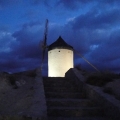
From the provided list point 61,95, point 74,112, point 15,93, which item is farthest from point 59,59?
point 74,112

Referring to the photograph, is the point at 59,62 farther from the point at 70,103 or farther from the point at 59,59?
the point at 70,103

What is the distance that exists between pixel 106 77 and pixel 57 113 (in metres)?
3.81

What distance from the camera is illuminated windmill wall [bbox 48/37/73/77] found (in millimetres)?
16984

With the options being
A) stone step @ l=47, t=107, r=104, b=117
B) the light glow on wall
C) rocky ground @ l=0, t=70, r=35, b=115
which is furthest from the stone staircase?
the light glow on wall

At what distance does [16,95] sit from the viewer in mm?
8633

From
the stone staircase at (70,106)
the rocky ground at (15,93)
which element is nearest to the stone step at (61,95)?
the stone staircase at (70,106)

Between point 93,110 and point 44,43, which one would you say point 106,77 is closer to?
point 93,110

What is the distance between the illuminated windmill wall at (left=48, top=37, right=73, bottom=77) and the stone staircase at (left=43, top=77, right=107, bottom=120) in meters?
7.75

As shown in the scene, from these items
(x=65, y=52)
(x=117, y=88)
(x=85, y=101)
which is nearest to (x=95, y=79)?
(x=117, y=88)

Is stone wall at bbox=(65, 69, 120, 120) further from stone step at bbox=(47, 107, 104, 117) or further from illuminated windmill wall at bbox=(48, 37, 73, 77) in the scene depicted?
illuminated windmill wall at bbox=(48, 37, 73, 77)

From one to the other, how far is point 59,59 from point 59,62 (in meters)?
0.26

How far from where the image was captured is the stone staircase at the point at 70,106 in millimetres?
6047

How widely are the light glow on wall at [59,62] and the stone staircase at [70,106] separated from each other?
25.4 feet

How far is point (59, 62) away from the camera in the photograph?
1694 cm
